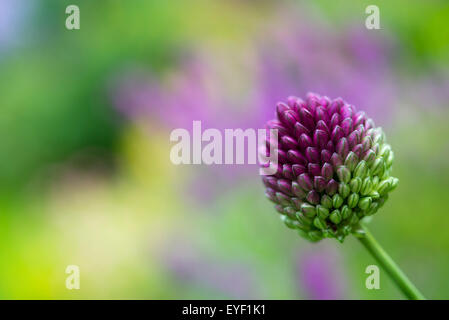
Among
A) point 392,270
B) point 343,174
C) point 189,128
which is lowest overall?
point 392,270

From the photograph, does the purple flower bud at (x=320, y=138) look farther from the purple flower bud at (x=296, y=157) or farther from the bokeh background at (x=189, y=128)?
the bokeh background at (x=189, y=128)

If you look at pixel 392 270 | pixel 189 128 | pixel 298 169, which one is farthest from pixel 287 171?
pixel 189 128

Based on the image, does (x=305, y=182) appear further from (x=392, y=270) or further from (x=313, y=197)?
(x=392, y=270)

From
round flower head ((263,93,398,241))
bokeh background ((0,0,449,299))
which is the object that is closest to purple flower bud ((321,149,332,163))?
round flower head ((263,93,398,241))

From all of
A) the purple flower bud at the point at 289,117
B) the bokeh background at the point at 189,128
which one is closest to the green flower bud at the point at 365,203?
the purple flower bud at the point at 289,117

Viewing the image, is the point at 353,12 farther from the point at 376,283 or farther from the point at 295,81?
the point at 376,283

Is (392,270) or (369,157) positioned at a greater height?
(369,157)
